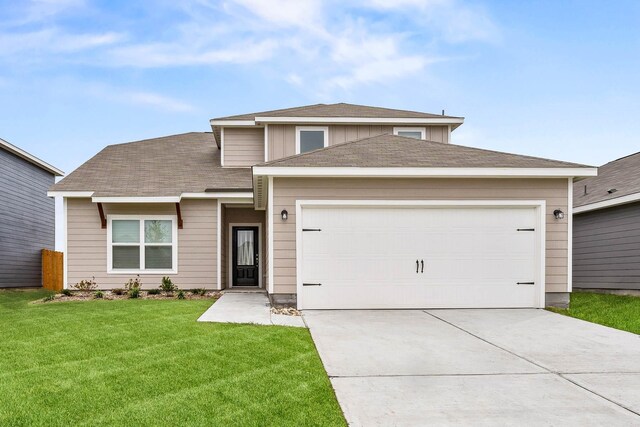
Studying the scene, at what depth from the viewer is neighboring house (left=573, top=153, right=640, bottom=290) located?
12.5 meters

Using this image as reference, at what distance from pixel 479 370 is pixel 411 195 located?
4695mm

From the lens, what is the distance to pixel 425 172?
9125 millimetres

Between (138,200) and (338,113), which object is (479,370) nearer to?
(138,200)

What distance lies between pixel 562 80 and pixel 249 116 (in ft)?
32.9

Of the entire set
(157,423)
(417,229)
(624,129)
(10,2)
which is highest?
(10,2)

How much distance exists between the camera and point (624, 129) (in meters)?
17.4

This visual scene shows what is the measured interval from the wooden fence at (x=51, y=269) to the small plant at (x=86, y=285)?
11.1ft

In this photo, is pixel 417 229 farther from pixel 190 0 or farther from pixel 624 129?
pixel 624 129

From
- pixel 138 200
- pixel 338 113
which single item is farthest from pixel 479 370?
pixel 338 113

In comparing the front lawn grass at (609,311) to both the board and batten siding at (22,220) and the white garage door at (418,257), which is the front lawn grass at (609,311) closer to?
the white garage door at (418,257)

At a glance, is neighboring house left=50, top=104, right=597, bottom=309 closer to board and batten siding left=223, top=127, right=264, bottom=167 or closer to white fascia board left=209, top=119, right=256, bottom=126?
white fascia board left=209, top=119, right=256, bottom=126

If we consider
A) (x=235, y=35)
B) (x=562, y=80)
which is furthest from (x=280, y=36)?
(x=562, y=80)

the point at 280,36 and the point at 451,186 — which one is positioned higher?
the point at 280,36

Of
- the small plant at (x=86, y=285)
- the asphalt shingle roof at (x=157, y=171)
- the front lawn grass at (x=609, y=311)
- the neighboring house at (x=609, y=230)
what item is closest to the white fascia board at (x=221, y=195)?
the asphalt shingle roof at (x=157, y=171)
